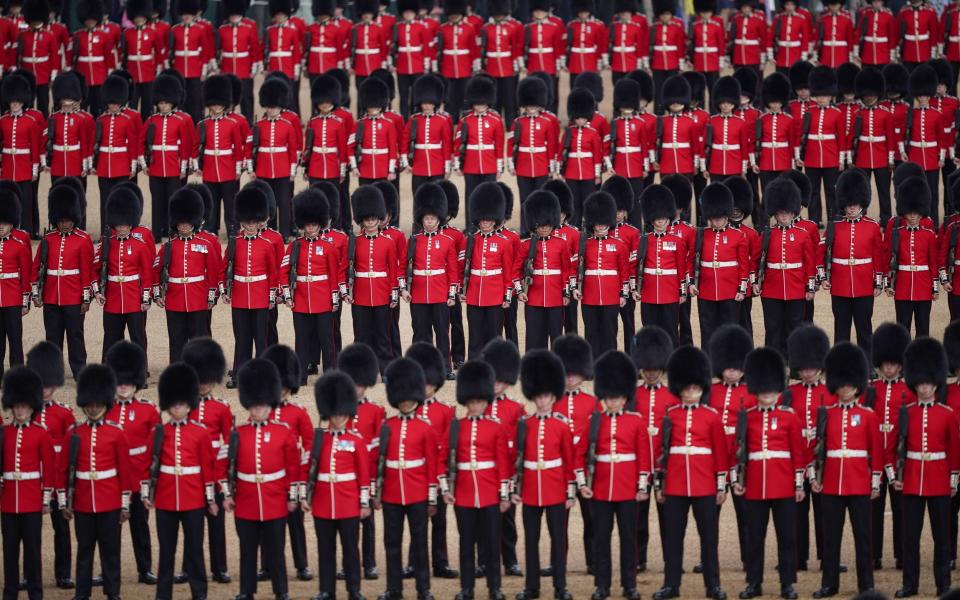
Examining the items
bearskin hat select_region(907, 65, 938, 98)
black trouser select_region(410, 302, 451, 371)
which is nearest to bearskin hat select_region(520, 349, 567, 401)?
black trouser select_region(410, 302, 451, 371)

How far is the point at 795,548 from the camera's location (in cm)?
1035

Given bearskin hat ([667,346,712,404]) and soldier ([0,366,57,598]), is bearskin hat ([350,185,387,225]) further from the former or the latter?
soldier ([0,366,57,598])

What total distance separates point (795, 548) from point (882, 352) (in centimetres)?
134

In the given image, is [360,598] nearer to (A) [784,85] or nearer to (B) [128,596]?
(B) [128,596]

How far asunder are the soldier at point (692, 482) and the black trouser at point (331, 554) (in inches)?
58.5

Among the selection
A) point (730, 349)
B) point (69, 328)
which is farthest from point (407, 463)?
point (69, 328)

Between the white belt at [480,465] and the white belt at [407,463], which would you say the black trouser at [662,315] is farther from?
the white belt at [407,463]

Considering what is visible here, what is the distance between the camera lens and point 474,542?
10.3 meters

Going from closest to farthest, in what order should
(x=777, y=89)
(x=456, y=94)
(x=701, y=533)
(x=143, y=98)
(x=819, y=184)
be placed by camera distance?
(x=701, y=533)
(x=819, y=184)
(x=777, y=89)
(x=456, y=94)
(x=143, y=98)

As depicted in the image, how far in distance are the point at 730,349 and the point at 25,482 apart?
12.2ft

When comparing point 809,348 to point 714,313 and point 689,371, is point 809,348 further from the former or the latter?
point 714,313

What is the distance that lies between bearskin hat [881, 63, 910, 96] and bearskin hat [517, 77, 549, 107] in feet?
8.71

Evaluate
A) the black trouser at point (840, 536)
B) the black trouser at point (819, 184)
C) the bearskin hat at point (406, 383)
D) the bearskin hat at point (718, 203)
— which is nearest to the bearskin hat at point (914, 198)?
the bearskin hat at point (718, 203)

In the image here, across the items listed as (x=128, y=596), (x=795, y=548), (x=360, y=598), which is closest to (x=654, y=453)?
(x=795, y=548)
